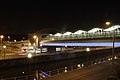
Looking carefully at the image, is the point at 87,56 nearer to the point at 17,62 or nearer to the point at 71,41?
the point at 71,41

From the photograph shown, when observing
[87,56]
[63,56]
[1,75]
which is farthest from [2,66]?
[87,56]

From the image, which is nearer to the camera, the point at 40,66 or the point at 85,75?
the point at 85,75

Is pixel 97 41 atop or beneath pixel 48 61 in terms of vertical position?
atop

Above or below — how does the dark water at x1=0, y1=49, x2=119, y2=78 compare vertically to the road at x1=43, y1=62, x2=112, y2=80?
below

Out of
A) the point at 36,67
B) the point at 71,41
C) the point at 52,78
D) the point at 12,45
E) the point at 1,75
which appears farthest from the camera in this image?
the point at 12,45

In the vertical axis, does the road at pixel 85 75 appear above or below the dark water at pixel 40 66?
above

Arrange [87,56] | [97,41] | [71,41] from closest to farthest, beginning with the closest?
1. [97,41]
2. [71,41]
3. [87,56]

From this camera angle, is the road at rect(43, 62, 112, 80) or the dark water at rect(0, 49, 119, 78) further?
the dark water at rect(0, 49, 119, 78)

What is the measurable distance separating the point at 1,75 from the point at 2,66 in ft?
12.3

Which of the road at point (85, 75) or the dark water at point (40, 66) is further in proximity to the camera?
the dark water at point (40, 66)

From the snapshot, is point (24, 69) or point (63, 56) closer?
point (24, 69)

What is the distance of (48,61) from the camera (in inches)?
3236

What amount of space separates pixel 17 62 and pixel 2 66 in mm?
5836

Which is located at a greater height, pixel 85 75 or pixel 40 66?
pixel 85 75
